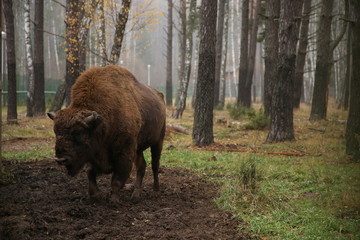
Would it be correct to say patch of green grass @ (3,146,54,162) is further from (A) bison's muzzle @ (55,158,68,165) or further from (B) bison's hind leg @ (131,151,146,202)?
(A) bison's muzzle @ (55,158,68,165)

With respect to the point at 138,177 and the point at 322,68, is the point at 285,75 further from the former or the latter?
the point at 138,177

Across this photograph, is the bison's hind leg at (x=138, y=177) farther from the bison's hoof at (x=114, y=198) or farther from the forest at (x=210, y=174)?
the bison's hoof at (x=114, y=198)

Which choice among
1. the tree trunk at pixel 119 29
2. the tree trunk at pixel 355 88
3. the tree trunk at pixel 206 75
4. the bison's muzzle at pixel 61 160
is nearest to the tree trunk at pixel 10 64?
the tree trunk at pixel 119 29

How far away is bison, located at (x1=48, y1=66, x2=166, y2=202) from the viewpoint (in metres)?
5.14

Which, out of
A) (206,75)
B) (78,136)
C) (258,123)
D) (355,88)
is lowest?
(258,123)

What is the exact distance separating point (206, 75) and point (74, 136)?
688cm

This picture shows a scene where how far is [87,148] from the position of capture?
17.5ft

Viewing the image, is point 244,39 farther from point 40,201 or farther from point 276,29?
point 40,201

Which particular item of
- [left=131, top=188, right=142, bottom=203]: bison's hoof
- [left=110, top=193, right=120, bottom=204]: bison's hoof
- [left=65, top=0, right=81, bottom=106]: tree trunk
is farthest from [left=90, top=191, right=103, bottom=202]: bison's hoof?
[left=65, top=0, right=81, bottom=106]: tree trunk

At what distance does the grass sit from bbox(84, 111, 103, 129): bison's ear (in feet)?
7.72

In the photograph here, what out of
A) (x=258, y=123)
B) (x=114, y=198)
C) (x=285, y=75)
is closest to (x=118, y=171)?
(x=114, y=198)

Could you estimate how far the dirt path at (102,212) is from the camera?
449 cm

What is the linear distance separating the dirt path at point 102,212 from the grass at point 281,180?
42 cm

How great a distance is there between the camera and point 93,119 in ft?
17.0
